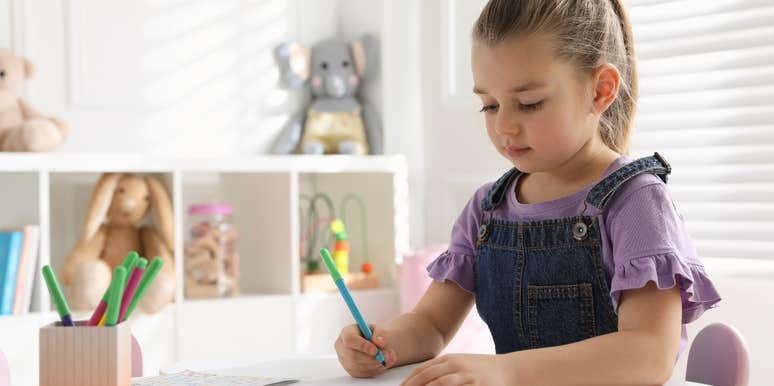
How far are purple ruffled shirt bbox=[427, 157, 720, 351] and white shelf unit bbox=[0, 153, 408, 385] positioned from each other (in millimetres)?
1277

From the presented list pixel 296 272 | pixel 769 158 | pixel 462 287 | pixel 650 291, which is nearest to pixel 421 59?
pixel 296 272

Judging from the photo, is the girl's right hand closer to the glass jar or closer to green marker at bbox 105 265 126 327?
green marker at bbox 105 265 126 327

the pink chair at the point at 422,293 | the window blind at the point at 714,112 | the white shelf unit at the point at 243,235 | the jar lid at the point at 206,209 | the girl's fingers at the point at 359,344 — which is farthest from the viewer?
the jar lid at the point at 206,209

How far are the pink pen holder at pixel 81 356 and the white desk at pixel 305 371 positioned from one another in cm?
20

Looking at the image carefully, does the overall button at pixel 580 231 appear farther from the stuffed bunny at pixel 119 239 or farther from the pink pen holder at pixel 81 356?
the stuffed bunny at pixel 119 239

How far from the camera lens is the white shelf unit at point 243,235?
2336mm

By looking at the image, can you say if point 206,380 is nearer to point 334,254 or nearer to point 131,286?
point 131,286

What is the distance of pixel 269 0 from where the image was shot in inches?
118

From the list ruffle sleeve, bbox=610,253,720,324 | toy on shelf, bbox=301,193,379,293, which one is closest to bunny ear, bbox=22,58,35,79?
toy on shelf, bbox=301,193,379,293

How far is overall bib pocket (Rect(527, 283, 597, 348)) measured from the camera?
1.17 metres

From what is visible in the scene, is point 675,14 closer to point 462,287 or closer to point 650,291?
point 462,287

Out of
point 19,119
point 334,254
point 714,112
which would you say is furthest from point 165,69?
point 714,112

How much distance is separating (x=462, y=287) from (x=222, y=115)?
1.75m

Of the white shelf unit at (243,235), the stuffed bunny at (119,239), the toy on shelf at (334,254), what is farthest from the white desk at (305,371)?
the toy on shelf at (334,254)
